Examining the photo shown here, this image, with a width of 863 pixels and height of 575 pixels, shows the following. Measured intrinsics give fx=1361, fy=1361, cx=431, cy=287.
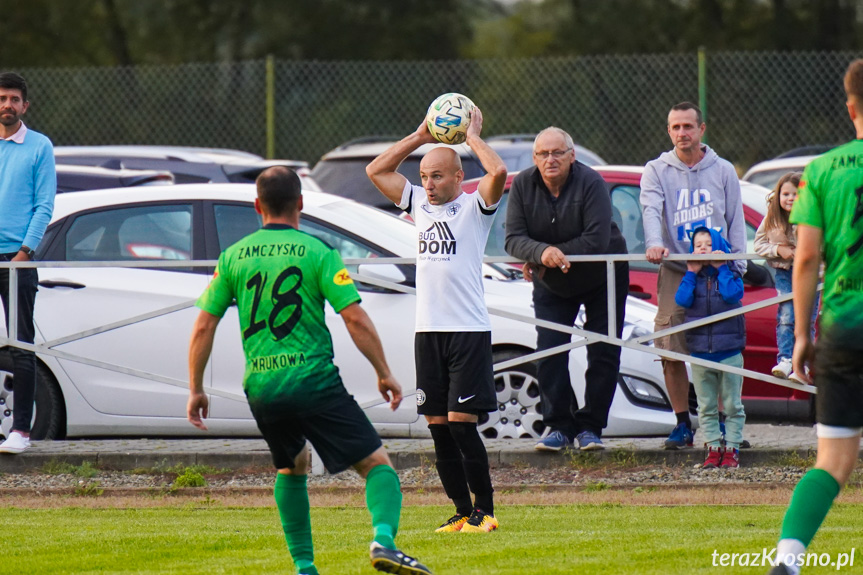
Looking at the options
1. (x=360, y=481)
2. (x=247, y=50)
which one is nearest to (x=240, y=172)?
(x=360, y=481)

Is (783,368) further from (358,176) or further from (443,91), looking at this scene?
(443,91)

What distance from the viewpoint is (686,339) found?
853cm

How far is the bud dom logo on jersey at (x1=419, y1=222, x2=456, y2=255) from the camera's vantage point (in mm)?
6590

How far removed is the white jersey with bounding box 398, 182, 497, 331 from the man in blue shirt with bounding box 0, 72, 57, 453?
3.16 metres

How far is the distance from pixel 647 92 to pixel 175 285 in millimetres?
9001

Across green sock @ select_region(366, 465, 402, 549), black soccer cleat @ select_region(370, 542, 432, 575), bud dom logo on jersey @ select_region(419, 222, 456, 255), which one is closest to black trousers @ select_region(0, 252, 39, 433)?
bud dom logo on jersey @ select_region(419, 222, 456, 255)

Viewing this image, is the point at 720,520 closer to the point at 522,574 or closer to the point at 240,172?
the point at 522,574

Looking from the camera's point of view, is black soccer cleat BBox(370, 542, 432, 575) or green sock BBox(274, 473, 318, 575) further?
green sock BBox(274, 473, 318, 575)

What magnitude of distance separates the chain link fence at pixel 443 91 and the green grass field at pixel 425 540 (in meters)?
9.84

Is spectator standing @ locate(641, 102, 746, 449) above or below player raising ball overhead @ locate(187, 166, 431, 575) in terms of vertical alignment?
above

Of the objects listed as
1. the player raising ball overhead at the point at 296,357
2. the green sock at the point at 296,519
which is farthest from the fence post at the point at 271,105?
the green sock at the point at 296,519

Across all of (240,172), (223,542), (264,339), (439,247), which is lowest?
(223,542)

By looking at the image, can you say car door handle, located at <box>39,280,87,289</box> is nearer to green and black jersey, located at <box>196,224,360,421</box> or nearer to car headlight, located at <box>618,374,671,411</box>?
car headlight, located at <box>618,374,671,411</box>

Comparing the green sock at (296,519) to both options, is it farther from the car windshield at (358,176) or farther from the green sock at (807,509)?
the car windshield at (358,176)
